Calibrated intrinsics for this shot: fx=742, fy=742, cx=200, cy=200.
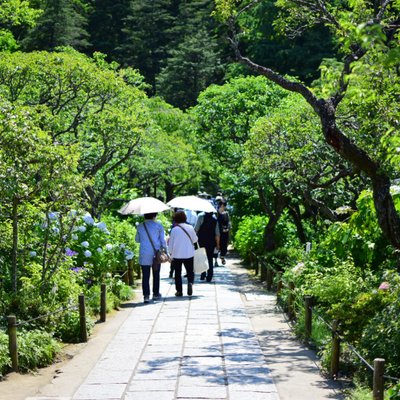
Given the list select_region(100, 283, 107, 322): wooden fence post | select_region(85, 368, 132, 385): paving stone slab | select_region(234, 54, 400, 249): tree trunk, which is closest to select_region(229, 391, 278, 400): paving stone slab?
select_region(85, 368, 132, 385): paving stone slab

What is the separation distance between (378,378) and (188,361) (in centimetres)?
317

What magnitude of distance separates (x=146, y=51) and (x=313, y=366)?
44376 millimetres

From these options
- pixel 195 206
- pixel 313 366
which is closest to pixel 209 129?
pixel 195 206

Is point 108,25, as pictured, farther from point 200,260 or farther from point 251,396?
point 251,396

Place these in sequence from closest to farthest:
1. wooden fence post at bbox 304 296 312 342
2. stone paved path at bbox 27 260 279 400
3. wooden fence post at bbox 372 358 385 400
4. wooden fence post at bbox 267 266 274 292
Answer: wooden fence post at bbox 372 358 385 400 < stone paved path at bbox 27 260 279 400 < wooden fence post at bbox 304 296 312 342 < wooden fence post at bbox 267 266 274 292

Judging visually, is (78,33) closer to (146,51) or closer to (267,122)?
(146,51)

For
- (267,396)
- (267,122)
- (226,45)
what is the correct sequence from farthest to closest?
(226,45) < (267,122) < (267,396)

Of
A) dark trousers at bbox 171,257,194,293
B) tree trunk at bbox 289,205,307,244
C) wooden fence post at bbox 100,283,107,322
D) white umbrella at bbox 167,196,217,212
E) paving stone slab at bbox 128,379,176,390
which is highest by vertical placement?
white umbrella at bbox 167,196,217,212

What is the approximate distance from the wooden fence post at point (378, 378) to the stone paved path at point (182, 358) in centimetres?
148

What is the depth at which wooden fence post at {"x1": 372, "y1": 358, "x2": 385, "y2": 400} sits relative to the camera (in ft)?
19.4

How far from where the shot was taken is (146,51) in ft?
167

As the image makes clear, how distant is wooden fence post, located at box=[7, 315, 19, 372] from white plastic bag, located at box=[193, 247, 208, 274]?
23.5 ft

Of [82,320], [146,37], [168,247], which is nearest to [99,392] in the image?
[82,320]

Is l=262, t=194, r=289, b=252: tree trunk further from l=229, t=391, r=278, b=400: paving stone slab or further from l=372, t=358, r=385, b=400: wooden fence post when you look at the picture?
l=372, t=358, r=385, b=400: wooden fence post
